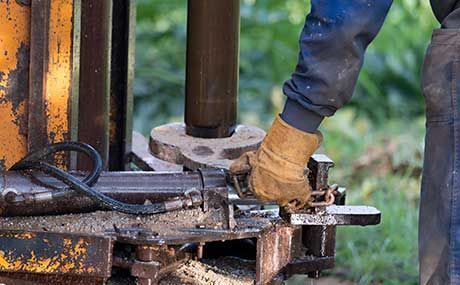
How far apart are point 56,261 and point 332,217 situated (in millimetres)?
844

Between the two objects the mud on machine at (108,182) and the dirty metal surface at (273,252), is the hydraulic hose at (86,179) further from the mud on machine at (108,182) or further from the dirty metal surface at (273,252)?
the dirty metal surface at (273,252)

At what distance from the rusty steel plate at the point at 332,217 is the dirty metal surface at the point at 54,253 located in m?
0.61

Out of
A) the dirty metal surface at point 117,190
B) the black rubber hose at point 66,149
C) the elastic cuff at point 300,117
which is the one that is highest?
the elastic cuff at point 300,117

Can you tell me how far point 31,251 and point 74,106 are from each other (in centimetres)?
55

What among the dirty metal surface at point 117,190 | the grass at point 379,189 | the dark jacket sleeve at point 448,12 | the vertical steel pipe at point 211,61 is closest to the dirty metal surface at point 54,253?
the dirty metal surface at point 117,190

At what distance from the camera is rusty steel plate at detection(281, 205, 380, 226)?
10.8 ft

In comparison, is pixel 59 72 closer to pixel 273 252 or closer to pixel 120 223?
pixel 120 223

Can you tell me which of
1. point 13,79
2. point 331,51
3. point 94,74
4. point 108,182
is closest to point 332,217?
point 331,51

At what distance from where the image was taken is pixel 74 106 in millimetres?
3389

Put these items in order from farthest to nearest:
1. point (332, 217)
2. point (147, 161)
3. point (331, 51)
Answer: point (147, 161)
point (332, 217)
point (331, 51)

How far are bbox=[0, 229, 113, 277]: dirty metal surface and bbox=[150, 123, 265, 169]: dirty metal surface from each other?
67cm

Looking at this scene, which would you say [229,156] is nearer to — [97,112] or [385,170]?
[97,112]

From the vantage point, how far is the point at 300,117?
3.12m

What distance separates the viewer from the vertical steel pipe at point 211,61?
376 cm
